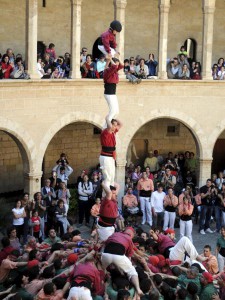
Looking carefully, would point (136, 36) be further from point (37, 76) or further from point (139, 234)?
point (139, 234)

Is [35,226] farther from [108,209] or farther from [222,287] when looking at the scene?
[222,287]

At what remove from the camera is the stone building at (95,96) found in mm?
23828

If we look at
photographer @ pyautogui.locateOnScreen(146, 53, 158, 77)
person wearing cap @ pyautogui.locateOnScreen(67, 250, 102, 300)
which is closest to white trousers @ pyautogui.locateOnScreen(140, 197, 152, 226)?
photographer @ pyautogui.locateOnScreen(146, 53, 158, 77)

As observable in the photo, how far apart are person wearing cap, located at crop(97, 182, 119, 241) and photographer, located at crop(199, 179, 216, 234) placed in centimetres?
891

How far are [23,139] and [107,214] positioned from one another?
9.02m

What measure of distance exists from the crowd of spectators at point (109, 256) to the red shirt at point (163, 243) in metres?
0.02

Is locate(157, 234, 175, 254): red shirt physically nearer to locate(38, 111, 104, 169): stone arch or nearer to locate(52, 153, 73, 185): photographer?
locate(52, 153, 73, 185): photographer

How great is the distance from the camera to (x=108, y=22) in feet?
94.4

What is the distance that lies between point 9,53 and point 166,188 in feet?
21.9

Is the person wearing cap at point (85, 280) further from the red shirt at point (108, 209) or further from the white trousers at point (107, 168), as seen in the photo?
the white trousers at point (107, 168)

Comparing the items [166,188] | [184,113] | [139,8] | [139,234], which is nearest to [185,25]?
[139,8]

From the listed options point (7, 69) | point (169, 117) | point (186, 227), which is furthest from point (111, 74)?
point (169, 117)

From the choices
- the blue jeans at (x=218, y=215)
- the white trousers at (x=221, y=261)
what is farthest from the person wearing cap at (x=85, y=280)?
the blue jeans at (x=218, y=215)

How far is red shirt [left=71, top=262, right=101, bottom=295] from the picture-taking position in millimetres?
13859
